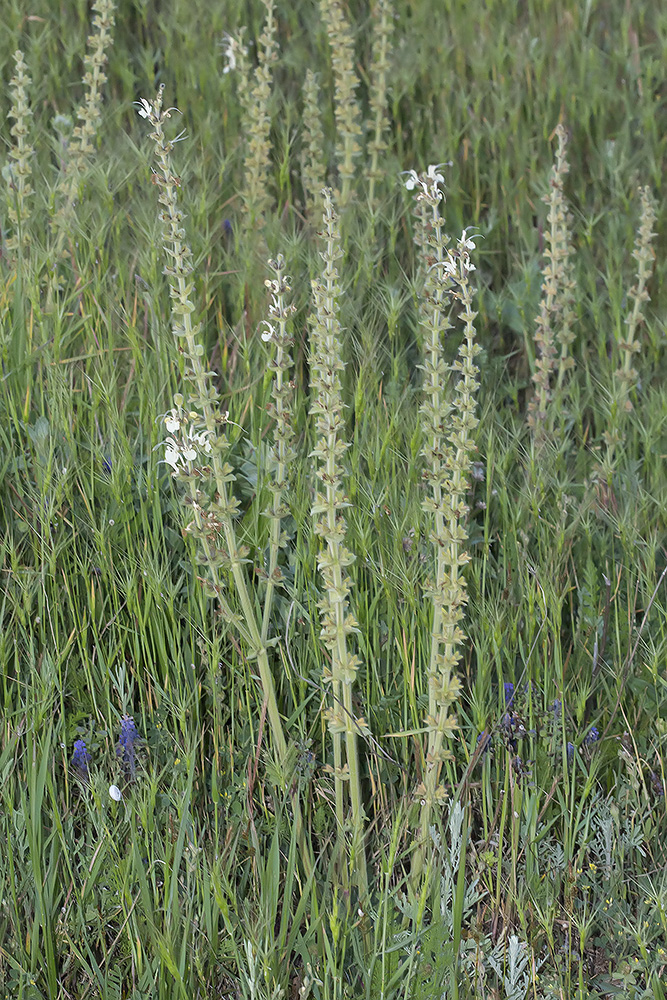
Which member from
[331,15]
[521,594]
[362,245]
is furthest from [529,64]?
[521,594]

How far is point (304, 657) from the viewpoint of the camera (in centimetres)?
222

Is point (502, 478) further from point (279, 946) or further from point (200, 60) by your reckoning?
point (200, 60)

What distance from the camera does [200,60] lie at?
3.68 meters

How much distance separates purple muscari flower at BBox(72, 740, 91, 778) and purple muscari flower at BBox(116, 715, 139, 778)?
70 millimetres

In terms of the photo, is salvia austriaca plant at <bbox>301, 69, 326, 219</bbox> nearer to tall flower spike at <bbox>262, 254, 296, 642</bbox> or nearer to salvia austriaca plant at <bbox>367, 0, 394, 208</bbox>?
salvia austriaca plant at <bbox>367, 0, 394, 208</bbox>

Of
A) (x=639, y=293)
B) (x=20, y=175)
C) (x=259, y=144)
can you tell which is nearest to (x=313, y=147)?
(x=259, y=144)

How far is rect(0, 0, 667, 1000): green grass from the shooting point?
1908 mm

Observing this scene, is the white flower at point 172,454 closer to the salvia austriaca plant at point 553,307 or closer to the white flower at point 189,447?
the white flower at point 189,447

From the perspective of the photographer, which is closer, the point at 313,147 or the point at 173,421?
the point at 173,421

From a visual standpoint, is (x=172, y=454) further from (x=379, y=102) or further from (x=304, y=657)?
(x=379, y=102)

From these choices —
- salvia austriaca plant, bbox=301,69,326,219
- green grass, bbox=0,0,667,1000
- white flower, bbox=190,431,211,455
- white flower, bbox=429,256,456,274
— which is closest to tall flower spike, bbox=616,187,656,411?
green grass, bbox=0,0,667,1000

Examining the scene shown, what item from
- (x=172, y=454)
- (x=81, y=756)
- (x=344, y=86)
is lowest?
(x=81, y=756)

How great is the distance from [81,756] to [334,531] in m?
0.78

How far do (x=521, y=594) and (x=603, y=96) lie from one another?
7.73 feet
